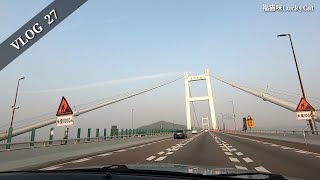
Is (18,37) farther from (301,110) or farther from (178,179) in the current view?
(178,179)

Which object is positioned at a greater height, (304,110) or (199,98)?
(199,98)

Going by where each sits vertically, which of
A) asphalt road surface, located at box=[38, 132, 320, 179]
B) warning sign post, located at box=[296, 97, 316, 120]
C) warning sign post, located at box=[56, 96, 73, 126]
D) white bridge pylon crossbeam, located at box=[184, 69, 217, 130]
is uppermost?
white bridge pylon crossbeam, located at box=[184, 69, 217, 130]

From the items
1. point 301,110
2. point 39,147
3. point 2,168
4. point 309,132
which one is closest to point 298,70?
point 309,132

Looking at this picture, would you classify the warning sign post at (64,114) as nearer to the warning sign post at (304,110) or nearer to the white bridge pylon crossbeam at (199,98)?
the warning sign post at (304,110)

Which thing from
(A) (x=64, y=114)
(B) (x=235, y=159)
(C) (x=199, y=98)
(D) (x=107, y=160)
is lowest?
(B) (x=235, y=159)

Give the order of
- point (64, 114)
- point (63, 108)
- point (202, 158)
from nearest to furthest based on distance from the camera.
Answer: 1. point (202, 158)
2. point (64, 114)
3. point (63, 108)

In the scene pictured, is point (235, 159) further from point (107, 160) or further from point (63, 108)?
point (63, 108)

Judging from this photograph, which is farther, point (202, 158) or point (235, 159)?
point (202, 158)

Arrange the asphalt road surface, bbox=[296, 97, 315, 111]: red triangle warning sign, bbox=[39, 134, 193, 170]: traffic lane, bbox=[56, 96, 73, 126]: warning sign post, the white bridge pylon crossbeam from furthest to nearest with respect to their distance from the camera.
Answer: the white bridge pylon crossbeam
bbox=[296, 97, 315, 111]: red triangle warning sign
bbox=[56, 96, 73, 126]: warning sign post
bbox=[39, 134, 193, 170]: traffic lane
the asphalt road surface

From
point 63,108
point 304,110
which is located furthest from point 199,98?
point 63,108

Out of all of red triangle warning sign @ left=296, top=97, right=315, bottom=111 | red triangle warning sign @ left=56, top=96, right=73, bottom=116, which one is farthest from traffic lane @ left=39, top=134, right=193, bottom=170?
red triangle warning sign @ left=296, top=97, right=315, bottom=111

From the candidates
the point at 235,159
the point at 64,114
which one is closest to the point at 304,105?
the point at 235,159

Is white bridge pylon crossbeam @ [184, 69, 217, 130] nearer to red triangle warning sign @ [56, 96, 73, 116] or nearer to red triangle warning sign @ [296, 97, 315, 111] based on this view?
red triangle warning sign @ [296, 97, 315, 111]

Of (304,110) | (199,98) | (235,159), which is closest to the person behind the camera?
(235,159)
